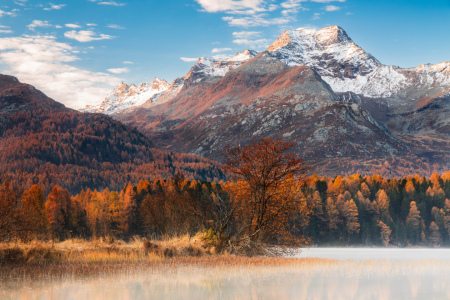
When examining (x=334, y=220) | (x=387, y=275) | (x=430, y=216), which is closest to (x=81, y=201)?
(x=334, y=220)

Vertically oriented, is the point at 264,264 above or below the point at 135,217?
above

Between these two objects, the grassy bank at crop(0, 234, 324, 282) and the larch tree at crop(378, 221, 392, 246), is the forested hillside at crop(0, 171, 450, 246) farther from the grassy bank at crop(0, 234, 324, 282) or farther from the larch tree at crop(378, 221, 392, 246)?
the grassy bank at crop(0, 234, 324, 282)

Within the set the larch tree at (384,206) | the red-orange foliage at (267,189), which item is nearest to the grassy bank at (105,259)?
the red-orange foliage at (267,189)

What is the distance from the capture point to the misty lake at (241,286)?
19344mm

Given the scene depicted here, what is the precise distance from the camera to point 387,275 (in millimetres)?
28750

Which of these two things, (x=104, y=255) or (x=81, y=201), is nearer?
(x=104, y=255)

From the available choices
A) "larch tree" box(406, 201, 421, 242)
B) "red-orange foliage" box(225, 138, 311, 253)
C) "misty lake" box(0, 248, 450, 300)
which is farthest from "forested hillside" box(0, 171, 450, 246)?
"misty lake" box(0, 248, 450, 300)

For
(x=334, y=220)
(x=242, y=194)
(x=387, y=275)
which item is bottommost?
(x=334, y=220)

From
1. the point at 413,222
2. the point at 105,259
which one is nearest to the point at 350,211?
the point at 413,222

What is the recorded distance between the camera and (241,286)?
71.1 feet

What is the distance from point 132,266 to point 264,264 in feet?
26.9

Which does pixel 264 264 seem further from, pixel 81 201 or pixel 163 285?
pixel 81 201

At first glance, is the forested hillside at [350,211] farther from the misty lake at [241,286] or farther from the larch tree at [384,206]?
the misty lake at [241,286]

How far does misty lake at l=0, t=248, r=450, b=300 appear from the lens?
63.5 feet
